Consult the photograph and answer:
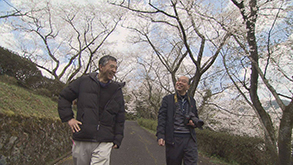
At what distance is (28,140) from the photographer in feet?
13.1

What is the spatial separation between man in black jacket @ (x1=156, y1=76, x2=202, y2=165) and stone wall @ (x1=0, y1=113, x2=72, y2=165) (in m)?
2.69

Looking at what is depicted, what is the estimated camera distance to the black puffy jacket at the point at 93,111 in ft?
6.38

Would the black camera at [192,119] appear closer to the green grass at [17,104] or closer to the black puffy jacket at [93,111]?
the black puffy jacket at [93,111]

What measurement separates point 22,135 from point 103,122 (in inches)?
109

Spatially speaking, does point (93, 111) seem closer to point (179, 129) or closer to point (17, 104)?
point (179, 129)

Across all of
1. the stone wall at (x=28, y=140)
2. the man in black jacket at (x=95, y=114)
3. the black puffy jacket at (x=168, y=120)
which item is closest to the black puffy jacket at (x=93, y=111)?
the man in black jacket at (x=95, y=114)

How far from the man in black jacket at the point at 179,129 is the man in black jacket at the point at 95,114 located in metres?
0.84

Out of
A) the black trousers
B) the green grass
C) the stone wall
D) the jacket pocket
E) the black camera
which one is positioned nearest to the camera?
the jacket pocket

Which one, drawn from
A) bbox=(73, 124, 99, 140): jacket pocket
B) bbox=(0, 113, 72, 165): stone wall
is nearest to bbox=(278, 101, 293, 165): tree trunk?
bbox=(73, 124, 99, 140): jacket pocket

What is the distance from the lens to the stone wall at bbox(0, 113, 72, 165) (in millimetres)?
3327

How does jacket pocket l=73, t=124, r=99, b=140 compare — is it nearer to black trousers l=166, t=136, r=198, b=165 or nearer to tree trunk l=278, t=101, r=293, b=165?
black trousers l=166, t=136, r=198, b=165

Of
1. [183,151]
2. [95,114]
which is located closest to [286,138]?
[183,151]

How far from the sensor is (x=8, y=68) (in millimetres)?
9258

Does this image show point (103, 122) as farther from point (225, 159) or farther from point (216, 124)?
point (216, 124)
